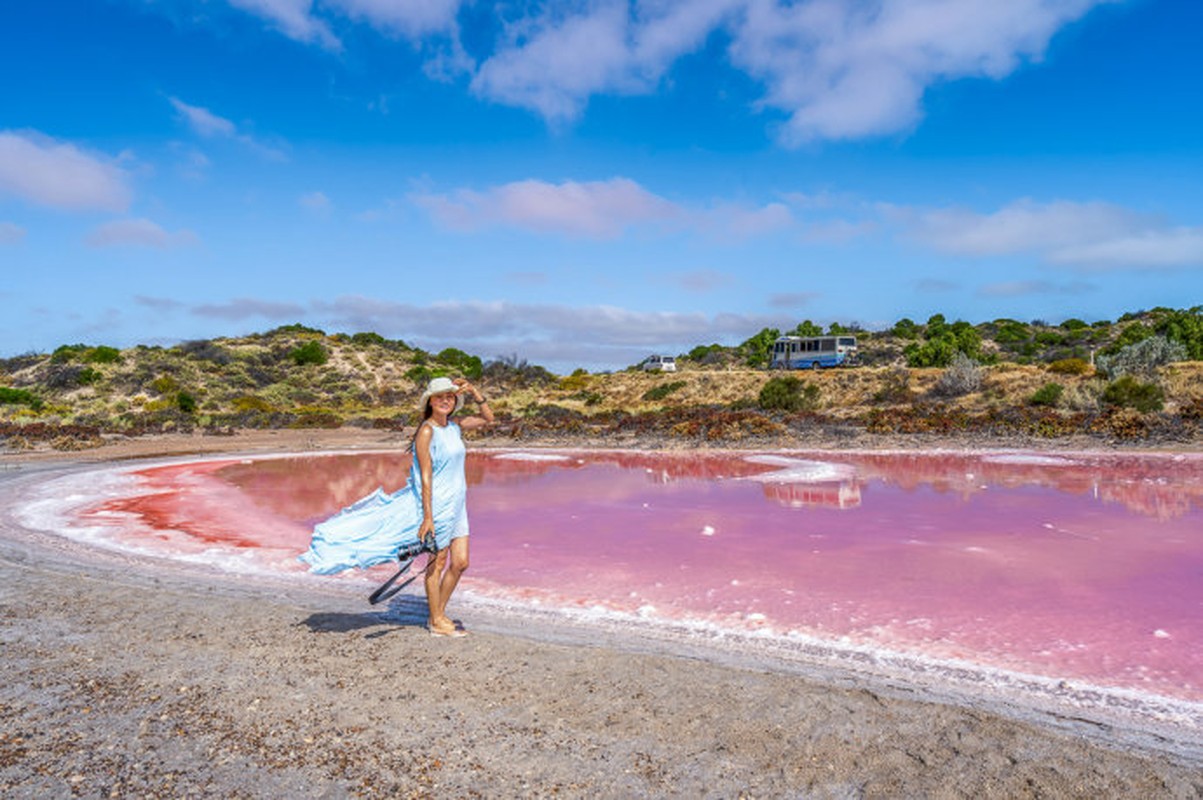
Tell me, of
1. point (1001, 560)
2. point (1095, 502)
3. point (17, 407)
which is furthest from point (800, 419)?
point (17, 407)

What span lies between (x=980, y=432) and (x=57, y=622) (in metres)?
21.3

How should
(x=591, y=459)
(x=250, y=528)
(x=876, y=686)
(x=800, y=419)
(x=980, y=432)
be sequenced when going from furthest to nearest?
(x=800, y=419) → (x=980, y=432) → (x=591, y=459) → (x=250, y=528) → (x=876, y=686)

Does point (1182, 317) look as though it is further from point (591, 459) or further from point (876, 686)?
point (876, 686)

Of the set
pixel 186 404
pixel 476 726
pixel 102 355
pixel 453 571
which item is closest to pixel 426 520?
pixel 453 571

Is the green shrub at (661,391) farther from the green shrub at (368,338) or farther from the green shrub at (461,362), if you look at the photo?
the green shrub at (368,338)

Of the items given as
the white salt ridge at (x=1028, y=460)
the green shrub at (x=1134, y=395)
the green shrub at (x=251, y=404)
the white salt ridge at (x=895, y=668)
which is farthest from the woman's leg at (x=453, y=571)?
the green shrub at (x=251, y=404)

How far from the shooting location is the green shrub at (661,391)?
37.1m

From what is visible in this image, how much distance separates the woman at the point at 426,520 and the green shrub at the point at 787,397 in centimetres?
2510

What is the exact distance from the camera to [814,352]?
134 ft

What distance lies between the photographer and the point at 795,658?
5.25 meters

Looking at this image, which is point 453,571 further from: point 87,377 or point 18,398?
point 87,377

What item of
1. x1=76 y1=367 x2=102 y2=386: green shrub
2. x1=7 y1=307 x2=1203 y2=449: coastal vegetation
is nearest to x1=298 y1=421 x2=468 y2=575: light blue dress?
x1=7 y1=307 x2=1203 y2=449: coastal vegetation

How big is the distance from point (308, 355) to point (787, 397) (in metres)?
38.1

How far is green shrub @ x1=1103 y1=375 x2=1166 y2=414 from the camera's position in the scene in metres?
22.1
